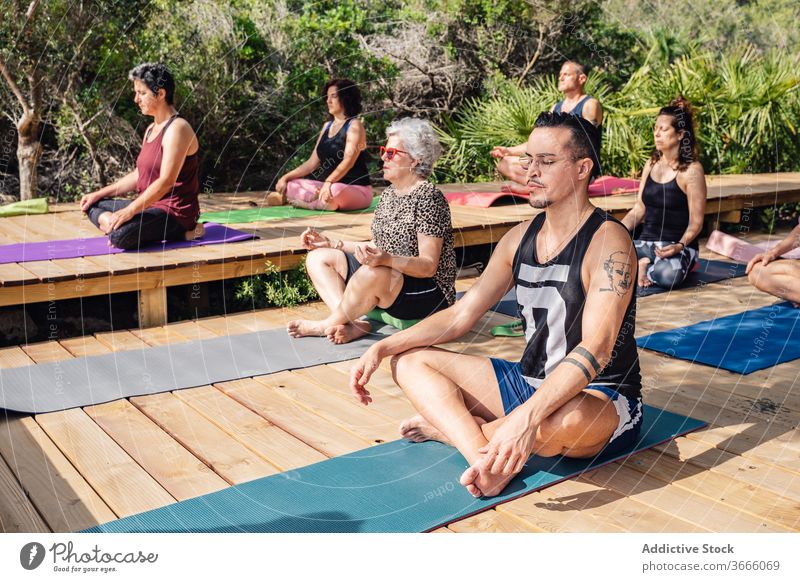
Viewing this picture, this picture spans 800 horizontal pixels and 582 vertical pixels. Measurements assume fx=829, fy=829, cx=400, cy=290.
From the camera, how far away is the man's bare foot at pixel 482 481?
245 centimetres

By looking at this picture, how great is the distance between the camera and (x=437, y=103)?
1127cm

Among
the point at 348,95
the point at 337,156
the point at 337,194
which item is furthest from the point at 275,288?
the point at 348,95

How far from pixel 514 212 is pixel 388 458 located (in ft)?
13.8

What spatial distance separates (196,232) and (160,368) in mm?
1646

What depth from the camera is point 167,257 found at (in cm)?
494

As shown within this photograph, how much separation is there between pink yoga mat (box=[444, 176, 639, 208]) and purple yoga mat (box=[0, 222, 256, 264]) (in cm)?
182

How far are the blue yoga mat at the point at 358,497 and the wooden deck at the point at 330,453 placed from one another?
6cm

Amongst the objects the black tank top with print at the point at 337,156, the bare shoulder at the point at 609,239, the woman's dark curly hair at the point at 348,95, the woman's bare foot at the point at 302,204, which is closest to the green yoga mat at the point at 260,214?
the woman's bare foot at the point at 302,204

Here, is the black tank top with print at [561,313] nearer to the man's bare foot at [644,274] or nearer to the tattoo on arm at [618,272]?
the tattoo on arm at [618,272]

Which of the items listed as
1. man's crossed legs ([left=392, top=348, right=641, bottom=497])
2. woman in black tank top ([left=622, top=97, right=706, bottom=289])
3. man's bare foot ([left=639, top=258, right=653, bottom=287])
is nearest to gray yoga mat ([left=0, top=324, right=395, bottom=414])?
man's crossed legs ([left=392, top=348, right=641, bottom=497])

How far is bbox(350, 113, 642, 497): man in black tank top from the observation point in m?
2.45

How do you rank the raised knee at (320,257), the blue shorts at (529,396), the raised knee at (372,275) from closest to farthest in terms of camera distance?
the blue shorts at (529,396), the raised knee at (372,275), the raised knee at (320,257)

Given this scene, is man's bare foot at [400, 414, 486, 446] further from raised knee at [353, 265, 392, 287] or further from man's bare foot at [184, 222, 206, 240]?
man's bare foot at [184, 222, 206, 240]

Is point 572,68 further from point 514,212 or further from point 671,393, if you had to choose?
point 671,393
